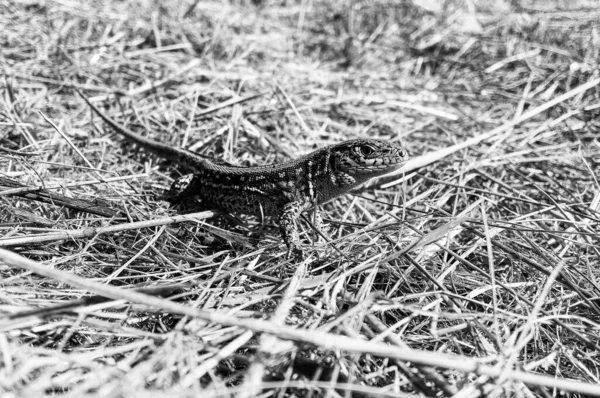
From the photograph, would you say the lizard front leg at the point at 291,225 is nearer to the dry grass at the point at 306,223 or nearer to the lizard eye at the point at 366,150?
the dry grass at the point at 306,223

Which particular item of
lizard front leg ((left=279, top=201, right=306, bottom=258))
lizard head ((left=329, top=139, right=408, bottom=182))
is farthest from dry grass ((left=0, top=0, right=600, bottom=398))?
lizard head ((left=329, top=139, right=408, bottom=182))

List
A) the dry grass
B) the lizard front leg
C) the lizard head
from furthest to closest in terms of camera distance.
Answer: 1. the lizard head
2. the lizard front leg
3. the dry grass

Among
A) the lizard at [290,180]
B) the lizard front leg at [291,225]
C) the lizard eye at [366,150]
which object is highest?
the lizard eye at [366,150]

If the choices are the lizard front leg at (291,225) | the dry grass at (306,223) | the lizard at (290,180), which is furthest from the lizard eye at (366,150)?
the lizard front leg at (291,225)

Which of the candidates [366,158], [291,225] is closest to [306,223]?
[291,225]

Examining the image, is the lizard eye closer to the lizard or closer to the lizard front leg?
the lizard

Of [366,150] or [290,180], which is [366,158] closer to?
[366,150]

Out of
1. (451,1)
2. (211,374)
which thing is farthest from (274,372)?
(451,1)
